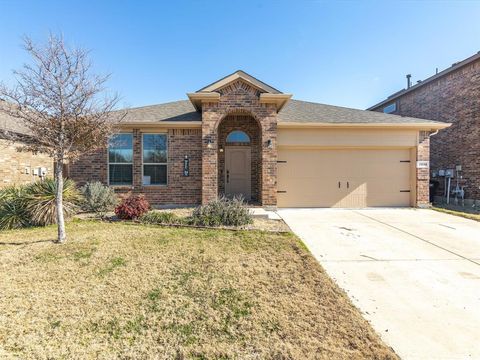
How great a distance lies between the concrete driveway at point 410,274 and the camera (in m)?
2.52

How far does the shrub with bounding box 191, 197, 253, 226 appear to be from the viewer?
6.82 meters

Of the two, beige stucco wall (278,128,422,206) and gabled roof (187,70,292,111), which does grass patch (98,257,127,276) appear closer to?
gabled roof (187,70,292,111)

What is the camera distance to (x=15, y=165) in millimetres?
9836

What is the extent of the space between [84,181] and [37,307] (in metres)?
7.60

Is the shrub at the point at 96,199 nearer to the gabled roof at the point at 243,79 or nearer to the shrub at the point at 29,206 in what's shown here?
the shrub at the point at 29,206

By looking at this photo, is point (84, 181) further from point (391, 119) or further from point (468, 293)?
point (391, 119)

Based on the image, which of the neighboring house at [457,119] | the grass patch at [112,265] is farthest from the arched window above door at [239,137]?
the neighboring house at [457,119]

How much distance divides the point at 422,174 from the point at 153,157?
424 inches

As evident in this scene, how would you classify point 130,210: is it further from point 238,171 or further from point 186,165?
point 238,171

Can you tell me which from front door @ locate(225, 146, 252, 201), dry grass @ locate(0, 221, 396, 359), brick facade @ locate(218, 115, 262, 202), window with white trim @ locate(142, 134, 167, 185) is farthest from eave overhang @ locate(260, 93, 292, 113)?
dry grass @ locate(0, 221, 396, 359)

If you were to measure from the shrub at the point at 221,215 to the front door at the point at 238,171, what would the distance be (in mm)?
3575

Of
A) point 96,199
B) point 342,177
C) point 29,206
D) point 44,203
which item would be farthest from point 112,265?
point 342,177

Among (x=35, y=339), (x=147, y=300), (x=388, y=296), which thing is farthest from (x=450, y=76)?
(x=35, y=339)

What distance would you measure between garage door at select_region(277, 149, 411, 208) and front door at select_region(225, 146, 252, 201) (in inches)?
62.6
